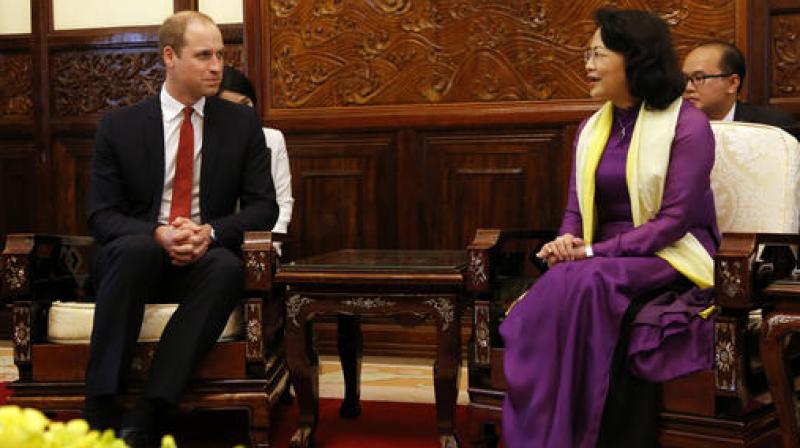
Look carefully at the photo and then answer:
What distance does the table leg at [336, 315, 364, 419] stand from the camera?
324 centimetres

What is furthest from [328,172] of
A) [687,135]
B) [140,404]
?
[687,135]

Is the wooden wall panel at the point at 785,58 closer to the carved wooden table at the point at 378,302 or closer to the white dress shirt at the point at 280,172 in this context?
the carved wooden table at the point at 378,302

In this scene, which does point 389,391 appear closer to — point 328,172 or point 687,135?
point 328,172

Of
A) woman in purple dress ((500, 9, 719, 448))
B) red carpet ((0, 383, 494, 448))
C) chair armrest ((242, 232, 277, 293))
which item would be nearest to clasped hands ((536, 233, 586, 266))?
woman in purple dress ((500, 9, 719, 448))

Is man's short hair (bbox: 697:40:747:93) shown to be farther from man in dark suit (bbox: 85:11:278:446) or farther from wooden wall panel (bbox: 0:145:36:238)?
wooden wall panel (bbox: 0:145:36:238)

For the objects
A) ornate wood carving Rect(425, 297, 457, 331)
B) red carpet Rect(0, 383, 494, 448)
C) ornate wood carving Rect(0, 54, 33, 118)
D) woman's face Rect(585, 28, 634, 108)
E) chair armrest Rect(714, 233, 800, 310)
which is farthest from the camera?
ornate wood carving Rect(0, 54, 33, 118)

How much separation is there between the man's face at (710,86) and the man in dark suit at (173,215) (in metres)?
1.53

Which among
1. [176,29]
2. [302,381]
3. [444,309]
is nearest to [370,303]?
[444,309]

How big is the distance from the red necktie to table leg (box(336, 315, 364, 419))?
2.18ft

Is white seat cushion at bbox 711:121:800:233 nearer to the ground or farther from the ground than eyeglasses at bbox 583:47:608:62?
nearer to the ground

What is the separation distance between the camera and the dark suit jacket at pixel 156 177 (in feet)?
9.77

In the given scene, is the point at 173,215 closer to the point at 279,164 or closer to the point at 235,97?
the point at 279,164

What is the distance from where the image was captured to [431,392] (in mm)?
3604

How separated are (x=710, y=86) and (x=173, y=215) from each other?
1.91m
